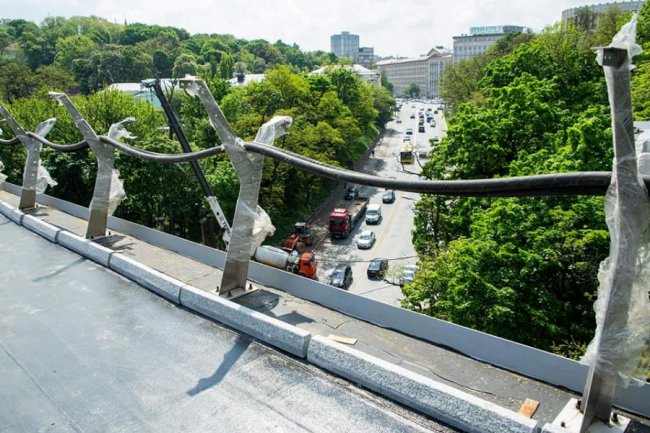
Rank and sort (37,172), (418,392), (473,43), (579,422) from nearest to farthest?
(579,422) → (418,392) → (37,172) → (473,43)

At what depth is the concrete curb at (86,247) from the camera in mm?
7769

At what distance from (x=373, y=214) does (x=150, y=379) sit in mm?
37155

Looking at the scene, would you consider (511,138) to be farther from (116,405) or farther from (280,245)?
(116,405)

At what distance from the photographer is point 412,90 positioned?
549ft

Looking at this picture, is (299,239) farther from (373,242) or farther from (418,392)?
(418,392)

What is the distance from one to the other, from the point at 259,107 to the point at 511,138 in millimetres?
19091

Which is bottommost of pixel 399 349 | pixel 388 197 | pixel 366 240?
pixel 366 240

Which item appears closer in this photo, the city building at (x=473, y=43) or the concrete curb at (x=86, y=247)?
the concrete curb at (x=86, y=247)

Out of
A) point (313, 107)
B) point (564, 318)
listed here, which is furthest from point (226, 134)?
point (313, 107)

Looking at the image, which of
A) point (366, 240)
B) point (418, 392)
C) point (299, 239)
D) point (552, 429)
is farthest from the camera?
point (366, 240)

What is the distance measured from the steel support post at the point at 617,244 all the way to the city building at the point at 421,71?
16332 cm

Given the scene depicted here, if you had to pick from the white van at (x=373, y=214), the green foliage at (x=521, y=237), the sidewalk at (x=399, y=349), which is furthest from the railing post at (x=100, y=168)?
the white van at (x=373, y=214)

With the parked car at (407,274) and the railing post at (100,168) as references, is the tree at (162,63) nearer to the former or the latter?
the parked car at (407,274)

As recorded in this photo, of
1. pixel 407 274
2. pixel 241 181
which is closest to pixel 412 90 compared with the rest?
pixel 407 274
